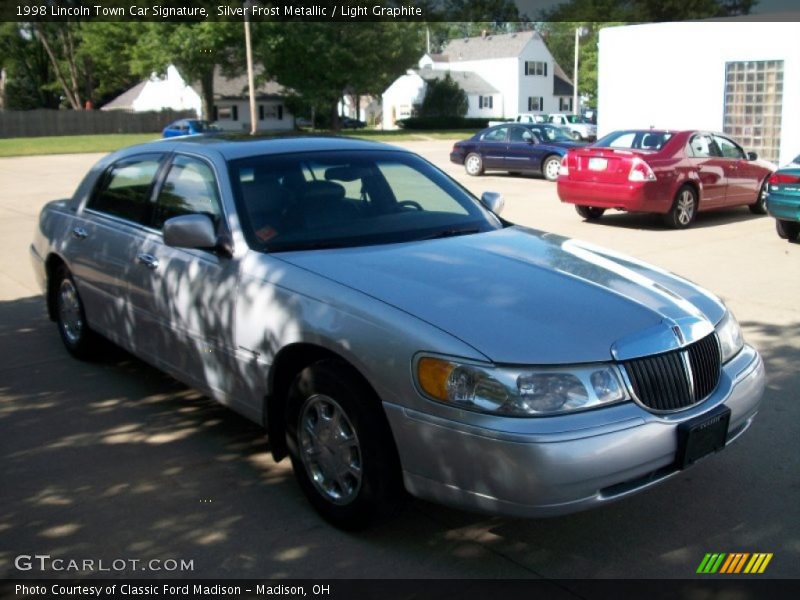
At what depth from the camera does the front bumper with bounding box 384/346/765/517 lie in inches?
126

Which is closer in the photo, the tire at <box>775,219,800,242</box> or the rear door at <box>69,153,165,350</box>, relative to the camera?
the rear door at <box>69,153,165,350</box>

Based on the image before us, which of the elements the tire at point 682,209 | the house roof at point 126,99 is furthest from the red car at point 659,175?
the house roof at point 126,99

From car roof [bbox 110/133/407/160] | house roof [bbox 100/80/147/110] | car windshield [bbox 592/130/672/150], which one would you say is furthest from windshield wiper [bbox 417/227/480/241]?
house roof [bbox 100/80/147/110]

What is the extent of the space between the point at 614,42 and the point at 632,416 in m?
20.8

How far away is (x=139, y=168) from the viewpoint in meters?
5.75

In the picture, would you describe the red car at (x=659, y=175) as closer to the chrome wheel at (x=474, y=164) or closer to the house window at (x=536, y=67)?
the chrome wheel at (x=474, y=164)

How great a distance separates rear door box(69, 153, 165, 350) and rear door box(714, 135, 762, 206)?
11.0m

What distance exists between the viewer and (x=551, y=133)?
23.8 meters

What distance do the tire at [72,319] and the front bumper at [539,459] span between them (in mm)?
3520

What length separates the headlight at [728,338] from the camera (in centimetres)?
405

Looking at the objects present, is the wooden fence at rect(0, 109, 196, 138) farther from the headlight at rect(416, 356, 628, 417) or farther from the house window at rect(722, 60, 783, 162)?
the headlight at rect(416, 356, 628, 417)

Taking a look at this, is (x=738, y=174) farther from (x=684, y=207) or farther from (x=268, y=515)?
(x=268, y=515)

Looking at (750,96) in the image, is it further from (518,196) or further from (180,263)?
(180,263)

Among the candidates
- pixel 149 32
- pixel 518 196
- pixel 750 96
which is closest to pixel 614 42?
pixel 750 96
